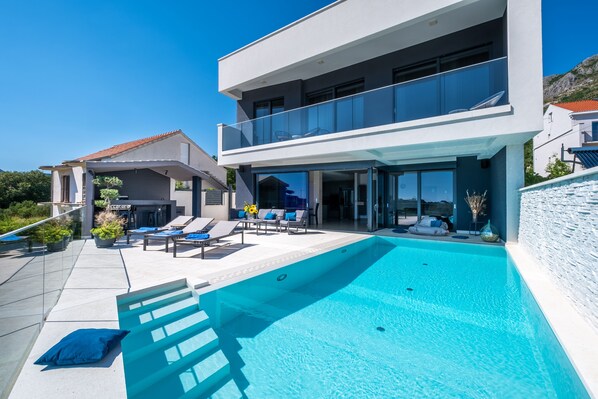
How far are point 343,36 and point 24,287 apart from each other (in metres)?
11.1

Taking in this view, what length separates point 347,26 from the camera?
1002 cm

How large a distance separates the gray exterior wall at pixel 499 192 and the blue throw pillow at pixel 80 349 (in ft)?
35.0

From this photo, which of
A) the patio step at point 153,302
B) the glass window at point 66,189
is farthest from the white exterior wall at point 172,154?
the patio step at point 153,302

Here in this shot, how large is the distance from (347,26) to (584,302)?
10355 millimetres

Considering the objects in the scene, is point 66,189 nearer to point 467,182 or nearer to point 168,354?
point 168,354

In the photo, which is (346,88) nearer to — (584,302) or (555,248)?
(555,248)

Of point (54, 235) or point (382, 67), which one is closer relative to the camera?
point (54, 235)

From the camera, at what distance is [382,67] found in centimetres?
1114

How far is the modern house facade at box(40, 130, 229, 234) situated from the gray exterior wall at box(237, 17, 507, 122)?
17.1ft

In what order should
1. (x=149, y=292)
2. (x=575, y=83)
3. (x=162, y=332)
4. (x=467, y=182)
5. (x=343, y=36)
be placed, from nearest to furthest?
(x=162, y=332)
(x=149, y=292)
(x=343, y=36)
(x=467, y=182)
(x=575, y=83)

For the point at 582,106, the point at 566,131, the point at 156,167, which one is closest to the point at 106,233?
the point at 156,167

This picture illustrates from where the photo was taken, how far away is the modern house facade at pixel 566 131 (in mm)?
20000

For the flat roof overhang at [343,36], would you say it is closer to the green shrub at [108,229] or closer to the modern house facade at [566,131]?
the green shrub at [108,229]

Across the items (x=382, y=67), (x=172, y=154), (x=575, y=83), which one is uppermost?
(x=575, y=83)
